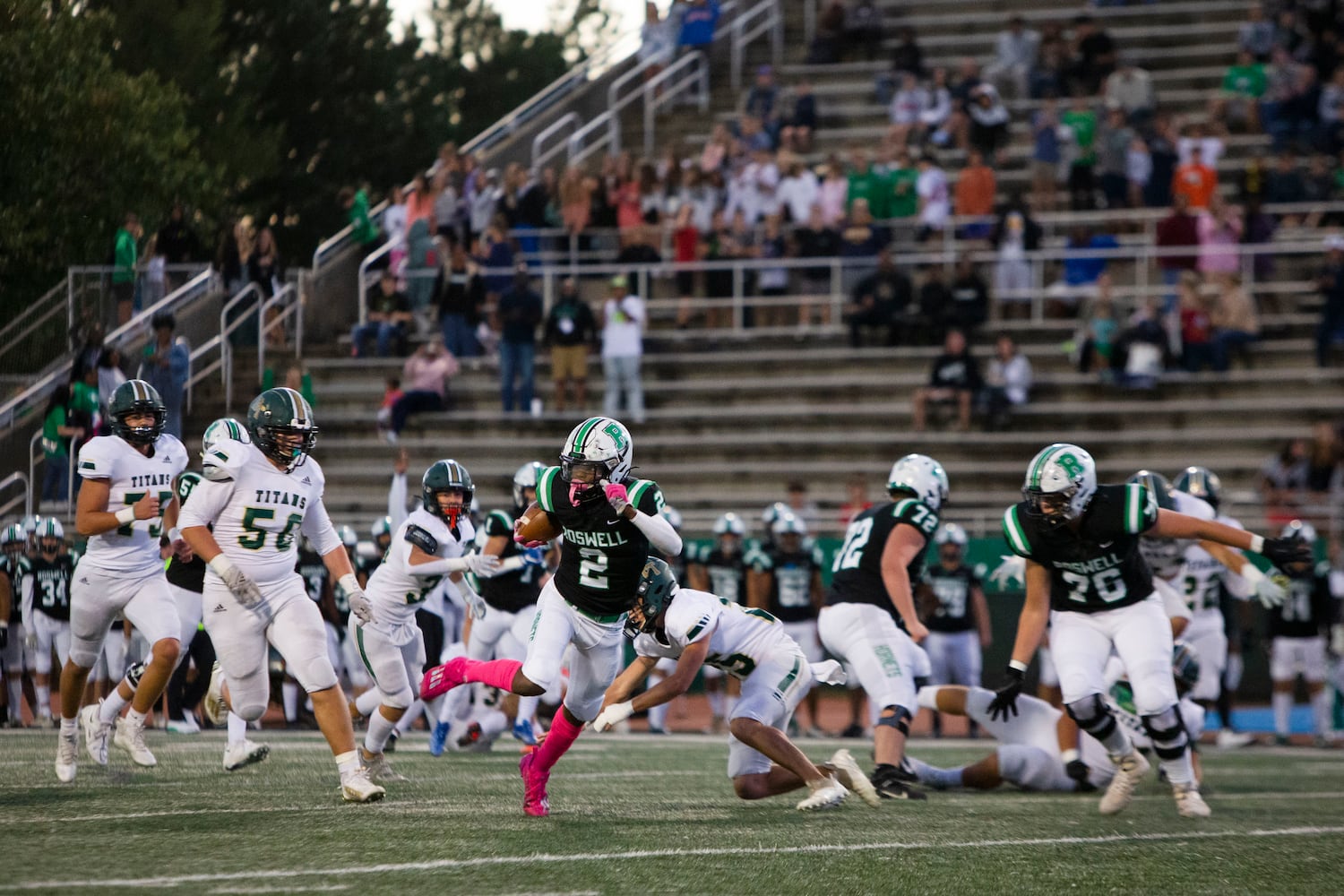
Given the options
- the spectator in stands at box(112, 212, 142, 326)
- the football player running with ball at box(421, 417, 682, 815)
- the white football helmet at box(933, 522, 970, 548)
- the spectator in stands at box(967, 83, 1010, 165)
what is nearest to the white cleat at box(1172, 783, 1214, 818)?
the football player running with ball at box(421, 417, 682, 815)

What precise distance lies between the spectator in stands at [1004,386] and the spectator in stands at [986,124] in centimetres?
419

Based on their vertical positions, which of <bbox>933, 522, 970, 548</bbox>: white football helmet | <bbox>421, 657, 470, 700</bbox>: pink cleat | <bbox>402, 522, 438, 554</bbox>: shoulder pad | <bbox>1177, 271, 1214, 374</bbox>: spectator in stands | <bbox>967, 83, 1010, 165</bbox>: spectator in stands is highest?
<bbox>967, 83, 1010, 165</bbox>: spectator in stands

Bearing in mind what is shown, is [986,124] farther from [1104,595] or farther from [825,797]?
[825,797]

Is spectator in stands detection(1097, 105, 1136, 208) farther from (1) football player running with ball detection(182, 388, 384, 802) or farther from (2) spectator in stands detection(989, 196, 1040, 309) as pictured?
(1) football player running with ball detection(182, 388, 384, 802)

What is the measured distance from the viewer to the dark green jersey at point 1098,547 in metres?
8.02

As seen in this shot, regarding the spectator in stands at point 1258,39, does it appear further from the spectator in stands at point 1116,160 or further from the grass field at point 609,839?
the grass field at point 609,839

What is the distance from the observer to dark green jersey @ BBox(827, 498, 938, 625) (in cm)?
915

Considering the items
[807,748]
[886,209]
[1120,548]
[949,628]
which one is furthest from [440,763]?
[886,209]

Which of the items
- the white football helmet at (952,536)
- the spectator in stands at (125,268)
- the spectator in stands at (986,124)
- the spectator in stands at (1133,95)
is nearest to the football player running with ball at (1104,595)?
the white football helmet at (952,536)

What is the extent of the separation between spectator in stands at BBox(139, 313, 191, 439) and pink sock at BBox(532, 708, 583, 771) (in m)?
10.4

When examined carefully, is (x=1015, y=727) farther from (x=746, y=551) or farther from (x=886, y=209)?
(x=886, y=209)

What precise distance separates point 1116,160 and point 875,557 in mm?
12056

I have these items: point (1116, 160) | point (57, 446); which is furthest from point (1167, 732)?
point (1116, 160)

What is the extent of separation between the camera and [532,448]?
1884cm
